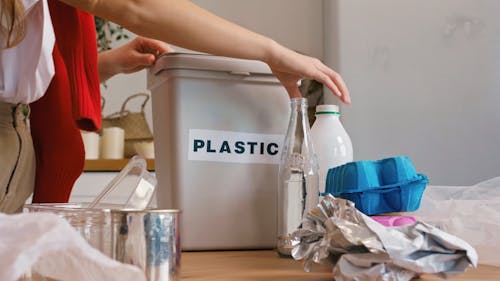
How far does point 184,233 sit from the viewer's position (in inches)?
33.3

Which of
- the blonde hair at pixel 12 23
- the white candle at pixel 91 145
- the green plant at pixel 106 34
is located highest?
the green plant at pixel 106 34

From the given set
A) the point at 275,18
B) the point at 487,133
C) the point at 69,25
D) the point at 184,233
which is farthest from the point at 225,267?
the point at 275,18

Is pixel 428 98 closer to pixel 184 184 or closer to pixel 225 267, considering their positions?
pixel 184 184

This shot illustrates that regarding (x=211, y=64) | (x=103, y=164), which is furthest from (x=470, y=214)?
(x=103, y=164)

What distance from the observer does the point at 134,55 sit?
1028 millimetres

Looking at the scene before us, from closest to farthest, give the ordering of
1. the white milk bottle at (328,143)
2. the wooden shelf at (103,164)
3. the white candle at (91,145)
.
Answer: the white milk bottle at (328,143)
the wooden shelf at (103,164)
the white candle at (91,145)

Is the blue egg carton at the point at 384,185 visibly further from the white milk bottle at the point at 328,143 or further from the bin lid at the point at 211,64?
the bin lid at the point at 211,64

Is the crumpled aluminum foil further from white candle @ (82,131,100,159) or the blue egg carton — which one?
white candle @ (82,131,100,159)

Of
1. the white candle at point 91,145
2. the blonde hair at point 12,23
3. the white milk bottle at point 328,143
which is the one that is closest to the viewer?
the blonde hair at point 12,23

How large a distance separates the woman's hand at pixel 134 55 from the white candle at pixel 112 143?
3.56ft

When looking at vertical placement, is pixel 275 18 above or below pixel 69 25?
above

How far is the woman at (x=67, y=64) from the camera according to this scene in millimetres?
761

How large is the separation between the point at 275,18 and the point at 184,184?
1.53 metres

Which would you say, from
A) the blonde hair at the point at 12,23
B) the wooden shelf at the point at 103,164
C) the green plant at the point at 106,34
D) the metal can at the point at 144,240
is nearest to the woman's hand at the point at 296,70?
the blonde hair at the point at 12,23
